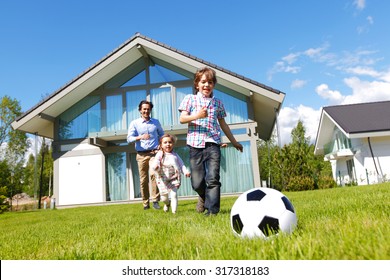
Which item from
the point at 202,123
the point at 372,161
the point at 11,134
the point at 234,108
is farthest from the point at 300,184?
the point at 11,134

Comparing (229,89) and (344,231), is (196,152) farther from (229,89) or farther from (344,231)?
(229,89)

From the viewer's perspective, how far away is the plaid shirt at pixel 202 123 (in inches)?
176

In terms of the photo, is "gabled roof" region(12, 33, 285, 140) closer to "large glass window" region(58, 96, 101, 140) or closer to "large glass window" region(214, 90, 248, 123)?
"large glass window" region(58, 96, 101, 140)

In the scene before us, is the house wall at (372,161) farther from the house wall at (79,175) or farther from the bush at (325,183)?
the house wall at (79,175)

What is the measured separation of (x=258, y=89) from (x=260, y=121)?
18.5 feet

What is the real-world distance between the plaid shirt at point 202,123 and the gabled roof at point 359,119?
18515 mm

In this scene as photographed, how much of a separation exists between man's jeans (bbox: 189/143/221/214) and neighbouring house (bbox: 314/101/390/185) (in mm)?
18708

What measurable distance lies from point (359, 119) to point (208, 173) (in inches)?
868

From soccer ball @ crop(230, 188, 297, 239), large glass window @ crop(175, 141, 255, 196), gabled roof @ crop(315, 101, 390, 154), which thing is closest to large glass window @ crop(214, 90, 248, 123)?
large glass window @ crop(175, 141, 255, 196)

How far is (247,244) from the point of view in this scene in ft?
6.49

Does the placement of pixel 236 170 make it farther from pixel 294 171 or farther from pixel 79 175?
pixel 79 175

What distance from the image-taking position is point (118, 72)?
50.7 feet

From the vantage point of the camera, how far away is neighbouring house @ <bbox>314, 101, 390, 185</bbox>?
67.6ft
